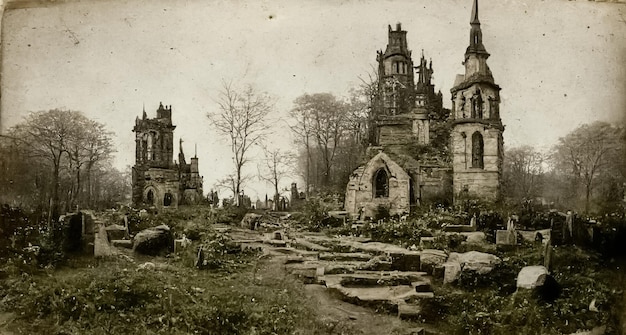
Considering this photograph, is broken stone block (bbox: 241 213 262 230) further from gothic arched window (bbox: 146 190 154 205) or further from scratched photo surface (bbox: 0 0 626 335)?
gothic arched window (bbox: 146 190 154 205)

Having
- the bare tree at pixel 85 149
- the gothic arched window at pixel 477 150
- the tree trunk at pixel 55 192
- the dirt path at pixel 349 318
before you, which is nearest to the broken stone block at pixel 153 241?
the bare tree at pixel 85 149

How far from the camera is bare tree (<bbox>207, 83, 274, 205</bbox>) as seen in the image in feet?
9.29

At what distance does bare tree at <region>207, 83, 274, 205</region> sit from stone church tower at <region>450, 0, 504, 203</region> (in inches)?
44.7

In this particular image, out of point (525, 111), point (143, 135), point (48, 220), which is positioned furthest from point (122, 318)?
point (525, 111)

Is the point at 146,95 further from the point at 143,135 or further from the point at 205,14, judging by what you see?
the point at 205,14

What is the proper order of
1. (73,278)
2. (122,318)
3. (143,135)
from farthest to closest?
(143,135)
(73,278)
(122,318)

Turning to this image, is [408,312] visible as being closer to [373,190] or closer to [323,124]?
[373,190]

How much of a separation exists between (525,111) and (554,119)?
17cm

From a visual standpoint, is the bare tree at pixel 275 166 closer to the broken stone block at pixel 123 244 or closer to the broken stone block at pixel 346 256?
the broken stone block at pixel 346 256

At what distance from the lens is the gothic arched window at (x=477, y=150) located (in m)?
2.85

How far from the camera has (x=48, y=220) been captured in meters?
2.81

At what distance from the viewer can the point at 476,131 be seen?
9.48 ft

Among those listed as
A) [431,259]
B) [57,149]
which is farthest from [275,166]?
[57,149]

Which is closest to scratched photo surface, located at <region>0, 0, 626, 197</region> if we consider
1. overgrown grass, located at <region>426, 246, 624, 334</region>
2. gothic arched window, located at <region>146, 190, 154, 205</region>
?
gothic arched window, located at <region>146, 190, 154, 205</region>
